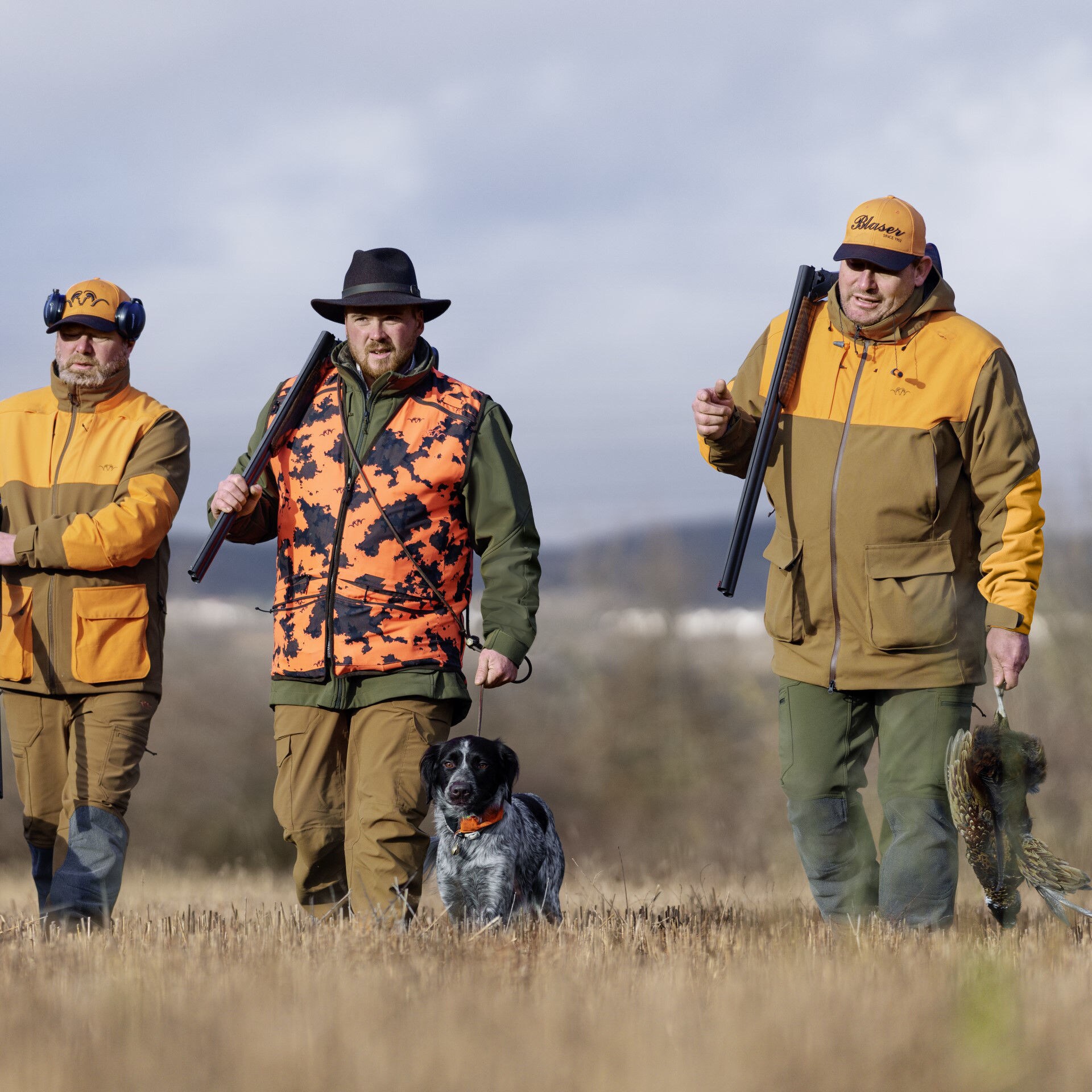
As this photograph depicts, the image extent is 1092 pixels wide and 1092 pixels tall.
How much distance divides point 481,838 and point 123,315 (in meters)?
2.69

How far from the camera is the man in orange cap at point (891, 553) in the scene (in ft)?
17.2

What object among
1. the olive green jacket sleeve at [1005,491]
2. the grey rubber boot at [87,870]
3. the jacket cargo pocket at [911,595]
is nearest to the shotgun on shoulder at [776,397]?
the jacket cargo pocket at [911,595]

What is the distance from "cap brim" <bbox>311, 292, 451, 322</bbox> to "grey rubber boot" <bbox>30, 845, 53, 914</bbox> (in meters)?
2.59

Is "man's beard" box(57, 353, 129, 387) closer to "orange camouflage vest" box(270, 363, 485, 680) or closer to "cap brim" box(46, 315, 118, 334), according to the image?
"cap brim" box(46, 315, 118, 334)

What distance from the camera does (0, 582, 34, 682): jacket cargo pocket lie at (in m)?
6.05

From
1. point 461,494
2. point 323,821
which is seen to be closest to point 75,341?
point 461,494

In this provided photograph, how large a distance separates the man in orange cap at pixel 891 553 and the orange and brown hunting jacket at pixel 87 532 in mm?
2323

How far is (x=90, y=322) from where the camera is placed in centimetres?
621

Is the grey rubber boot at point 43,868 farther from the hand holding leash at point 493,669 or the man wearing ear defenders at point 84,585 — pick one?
the hand holding leash at point 493,669

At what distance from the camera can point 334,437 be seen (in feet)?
19.1

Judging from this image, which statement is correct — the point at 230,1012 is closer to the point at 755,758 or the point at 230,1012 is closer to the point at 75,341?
the point at 75,341

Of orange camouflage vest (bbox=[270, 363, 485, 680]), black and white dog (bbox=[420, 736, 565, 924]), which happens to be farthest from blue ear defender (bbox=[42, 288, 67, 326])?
black and white dog (bbox=[420, 736, 565, 924])

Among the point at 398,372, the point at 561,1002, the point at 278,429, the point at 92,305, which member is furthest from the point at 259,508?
the point at 561,1002

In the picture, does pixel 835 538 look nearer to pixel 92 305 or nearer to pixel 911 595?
pixel 911 595
